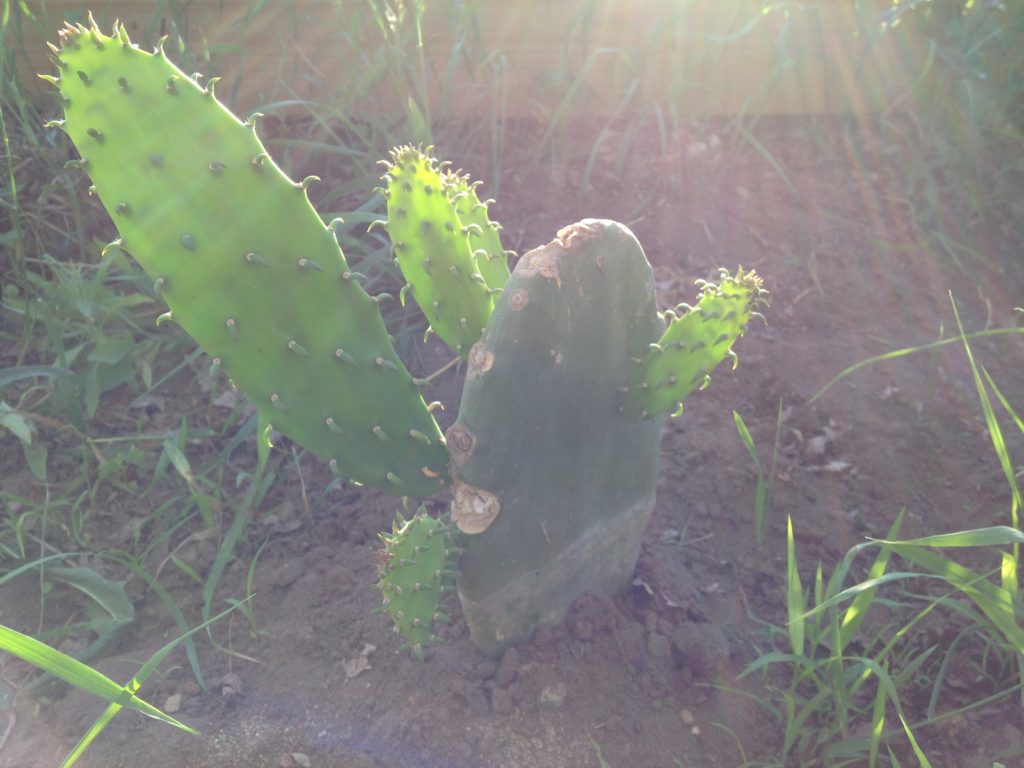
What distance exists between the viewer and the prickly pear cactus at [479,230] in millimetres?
1495

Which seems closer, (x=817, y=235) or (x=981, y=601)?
(x=981, y=601)

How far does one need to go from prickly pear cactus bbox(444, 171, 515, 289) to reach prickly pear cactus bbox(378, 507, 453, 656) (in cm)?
46

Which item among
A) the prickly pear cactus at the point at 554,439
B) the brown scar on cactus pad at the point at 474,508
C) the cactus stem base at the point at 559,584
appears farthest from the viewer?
the cactus stem base at the point at 559,584

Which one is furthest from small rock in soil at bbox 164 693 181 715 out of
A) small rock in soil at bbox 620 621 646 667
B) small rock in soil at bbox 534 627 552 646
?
small rock in soil at bbox 620 621 646 667

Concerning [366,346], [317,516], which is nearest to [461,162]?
[317,516]

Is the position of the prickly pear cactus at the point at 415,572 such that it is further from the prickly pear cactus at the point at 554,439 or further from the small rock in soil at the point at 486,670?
the small rock in soil at the point at 486,670

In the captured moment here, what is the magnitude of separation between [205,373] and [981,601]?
182 centimetres

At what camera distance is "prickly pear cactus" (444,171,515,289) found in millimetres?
1495

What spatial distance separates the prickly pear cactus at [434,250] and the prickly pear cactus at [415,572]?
1.07 feet

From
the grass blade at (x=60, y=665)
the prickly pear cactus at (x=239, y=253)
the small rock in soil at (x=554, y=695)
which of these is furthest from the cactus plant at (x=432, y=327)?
the grass blade at (x=60, y=665)

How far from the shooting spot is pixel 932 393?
7.14 ft

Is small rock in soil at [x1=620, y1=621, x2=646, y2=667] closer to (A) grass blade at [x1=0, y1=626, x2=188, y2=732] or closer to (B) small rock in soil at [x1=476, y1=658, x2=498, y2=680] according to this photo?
(B) small rock in soil at [x1=476, y1=658, x2=498, y2=680]

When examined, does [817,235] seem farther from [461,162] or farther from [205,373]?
[205,373]

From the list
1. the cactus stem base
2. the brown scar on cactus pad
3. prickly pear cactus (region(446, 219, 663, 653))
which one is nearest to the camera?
prickly pear cactus (region(446, 219, 663, 653))
